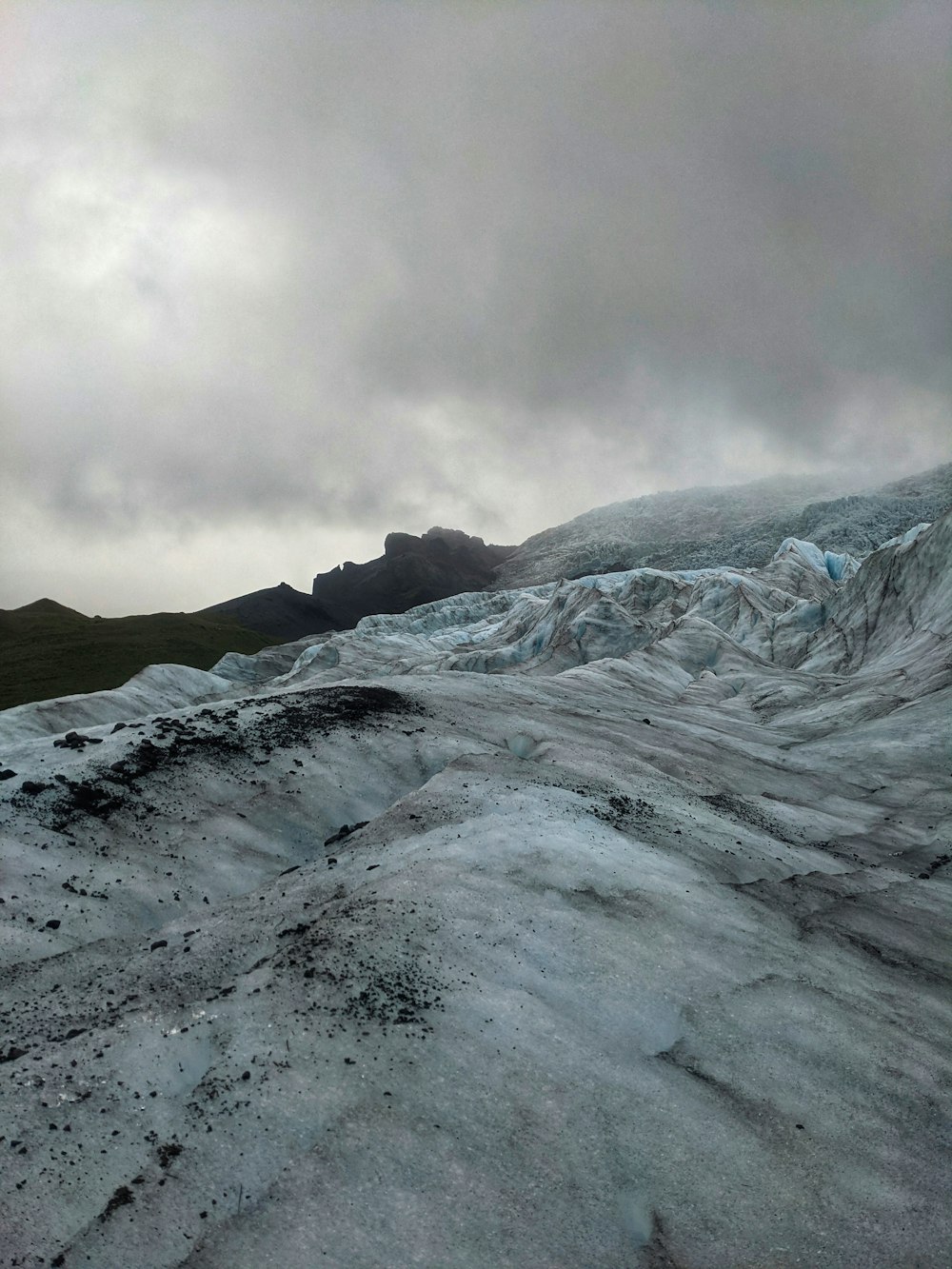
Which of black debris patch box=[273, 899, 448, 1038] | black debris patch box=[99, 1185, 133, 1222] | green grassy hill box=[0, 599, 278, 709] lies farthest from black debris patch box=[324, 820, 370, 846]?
green grassy hill box=[0, 599, 278, 709]

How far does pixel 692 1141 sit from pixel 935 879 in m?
11.2

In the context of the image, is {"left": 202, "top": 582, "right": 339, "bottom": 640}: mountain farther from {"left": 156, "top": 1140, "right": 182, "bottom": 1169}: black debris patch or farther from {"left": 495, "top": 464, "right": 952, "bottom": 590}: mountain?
{"left": 156, "top": 1140, "right": 182, "bottom": 1169}: black debris patch

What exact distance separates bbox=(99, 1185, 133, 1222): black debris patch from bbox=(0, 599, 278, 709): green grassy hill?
3305 inches

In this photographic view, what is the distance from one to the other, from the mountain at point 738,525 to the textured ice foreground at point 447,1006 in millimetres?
110301

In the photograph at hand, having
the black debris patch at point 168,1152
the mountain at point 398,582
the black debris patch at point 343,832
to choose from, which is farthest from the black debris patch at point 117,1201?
the mountain at point 398,582

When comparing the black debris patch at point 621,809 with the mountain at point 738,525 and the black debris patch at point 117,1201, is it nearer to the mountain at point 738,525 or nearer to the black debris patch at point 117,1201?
the black debris patch at point 117,1201

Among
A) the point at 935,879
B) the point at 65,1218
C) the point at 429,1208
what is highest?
the point at 65,1218

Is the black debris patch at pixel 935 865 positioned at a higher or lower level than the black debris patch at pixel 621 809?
lower

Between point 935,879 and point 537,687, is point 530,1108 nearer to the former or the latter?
point 935,879

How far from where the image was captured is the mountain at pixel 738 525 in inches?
5177

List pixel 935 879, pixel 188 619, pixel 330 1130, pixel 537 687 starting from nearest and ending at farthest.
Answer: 1. pixel 330 1130
2. pixel 935 879
3. pixel 537 687
4. pixel 188 619

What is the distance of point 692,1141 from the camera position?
6.96m

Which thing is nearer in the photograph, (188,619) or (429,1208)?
(429,1208)

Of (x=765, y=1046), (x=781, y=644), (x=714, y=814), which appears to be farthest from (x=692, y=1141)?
(x=781, y=644)
